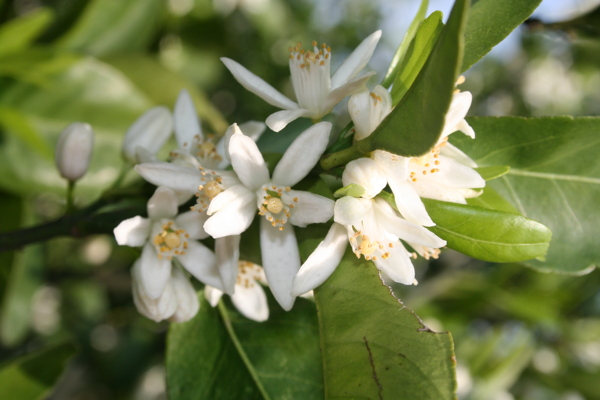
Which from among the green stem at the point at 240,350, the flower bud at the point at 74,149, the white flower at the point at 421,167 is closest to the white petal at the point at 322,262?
the white flower at the point at 421,167

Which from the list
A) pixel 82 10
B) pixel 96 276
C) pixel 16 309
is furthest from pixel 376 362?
pixel 96 276

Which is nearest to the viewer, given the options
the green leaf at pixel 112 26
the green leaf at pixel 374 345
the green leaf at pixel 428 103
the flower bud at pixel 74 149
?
the green leaf at pixel 428 103

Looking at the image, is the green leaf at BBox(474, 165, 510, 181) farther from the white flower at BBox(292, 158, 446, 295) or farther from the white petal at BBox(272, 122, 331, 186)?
the white petal at BBox(272, 122, 331, 186)

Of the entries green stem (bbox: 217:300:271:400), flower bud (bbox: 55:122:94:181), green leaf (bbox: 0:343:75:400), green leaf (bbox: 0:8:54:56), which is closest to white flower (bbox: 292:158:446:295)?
green stem (bbox: 217:300:271:400)

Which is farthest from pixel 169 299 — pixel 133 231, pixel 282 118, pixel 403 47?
pixel 403 47

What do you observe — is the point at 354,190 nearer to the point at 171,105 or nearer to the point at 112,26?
the point at 171,105

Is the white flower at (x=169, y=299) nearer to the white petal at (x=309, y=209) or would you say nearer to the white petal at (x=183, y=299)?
the white petal at (x=183, y=299)
